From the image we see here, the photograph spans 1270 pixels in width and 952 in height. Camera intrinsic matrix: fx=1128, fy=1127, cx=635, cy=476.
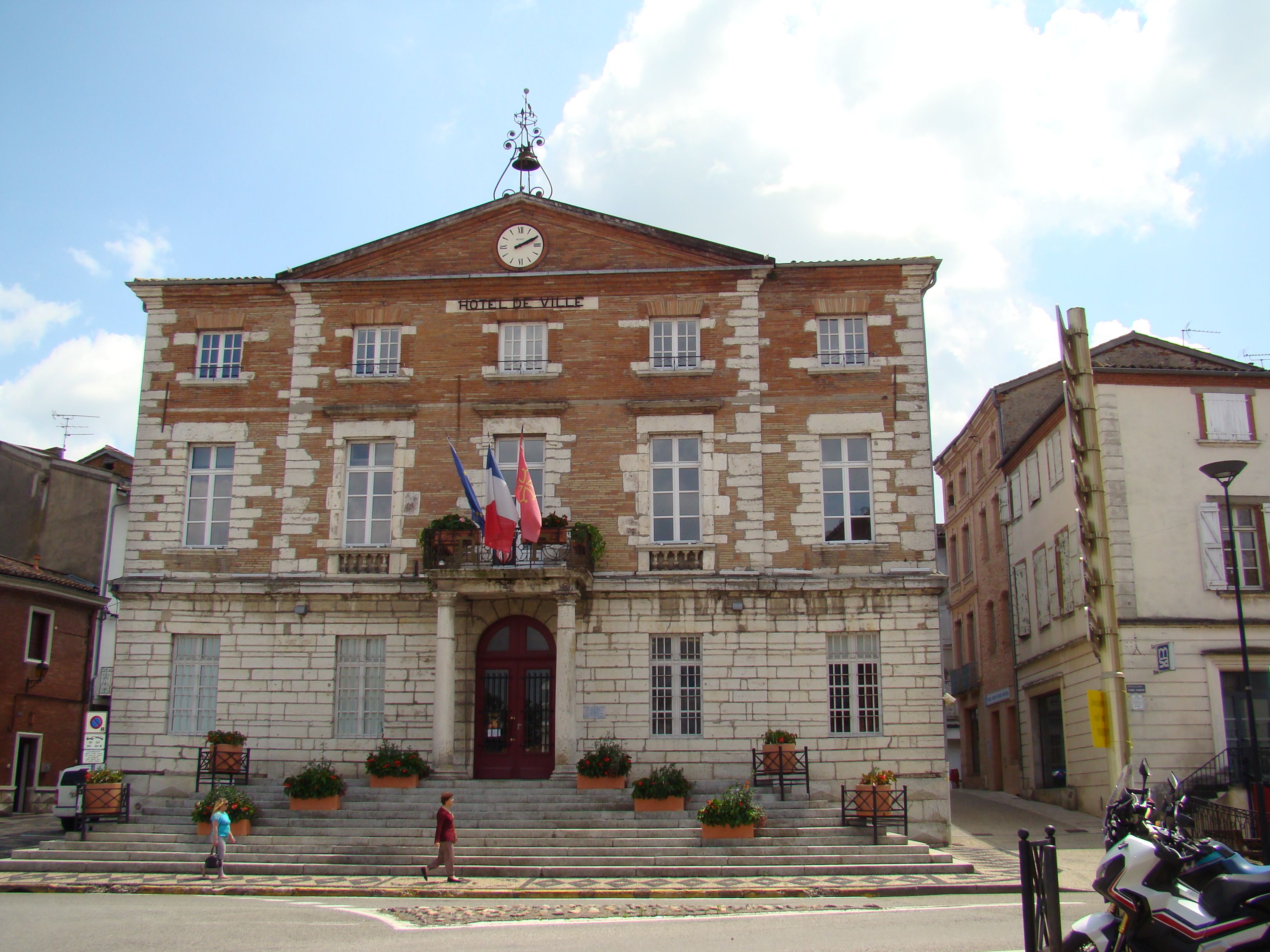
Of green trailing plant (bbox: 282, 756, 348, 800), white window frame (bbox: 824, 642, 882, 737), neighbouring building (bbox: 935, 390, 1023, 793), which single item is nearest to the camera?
green trailing plant (bbox: 282, 756, 348, 800)

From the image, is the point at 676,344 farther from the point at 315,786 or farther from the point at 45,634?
the point at 45,634

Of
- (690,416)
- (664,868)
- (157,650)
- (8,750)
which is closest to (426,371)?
(690,416)

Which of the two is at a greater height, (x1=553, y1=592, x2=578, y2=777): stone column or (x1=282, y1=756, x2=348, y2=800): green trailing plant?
(x1=553, y1=592, x2=578, y2=777): stone column

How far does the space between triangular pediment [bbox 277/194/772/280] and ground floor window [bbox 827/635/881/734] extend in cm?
826

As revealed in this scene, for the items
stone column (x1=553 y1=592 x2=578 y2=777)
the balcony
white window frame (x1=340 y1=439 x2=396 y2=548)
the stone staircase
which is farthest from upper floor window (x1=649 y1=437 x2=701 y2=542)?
the balcony

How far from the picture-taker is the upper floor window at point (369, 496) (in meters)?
22.7

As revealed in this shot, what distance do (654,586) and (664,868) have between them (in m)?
6.22

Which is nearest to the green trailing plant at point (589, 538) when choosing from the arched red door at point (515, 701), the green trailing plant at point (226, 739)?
the arched red door at point (515, 701)

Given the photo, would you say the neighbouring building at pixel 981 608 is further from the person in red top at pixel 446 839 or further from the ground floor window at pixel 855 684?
the person in red top at pixel 446 839

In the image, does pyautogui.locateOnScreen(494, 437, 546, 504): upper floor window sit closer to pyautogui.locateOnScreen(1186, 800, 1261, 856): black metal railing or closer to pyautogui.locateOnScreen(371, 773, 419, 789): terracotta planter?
pyautogui.locateOnScreen(371, 773, 419, 789): terracotta planter

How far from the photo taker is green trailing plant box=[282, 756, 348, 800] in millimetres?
19578

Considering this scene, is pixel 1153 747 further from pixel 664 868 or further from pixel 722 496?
pixel 664 868

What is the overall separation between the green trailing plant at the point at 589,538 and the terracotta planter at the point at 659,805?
4786mm

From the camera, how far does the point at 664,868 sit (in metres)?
16.6
